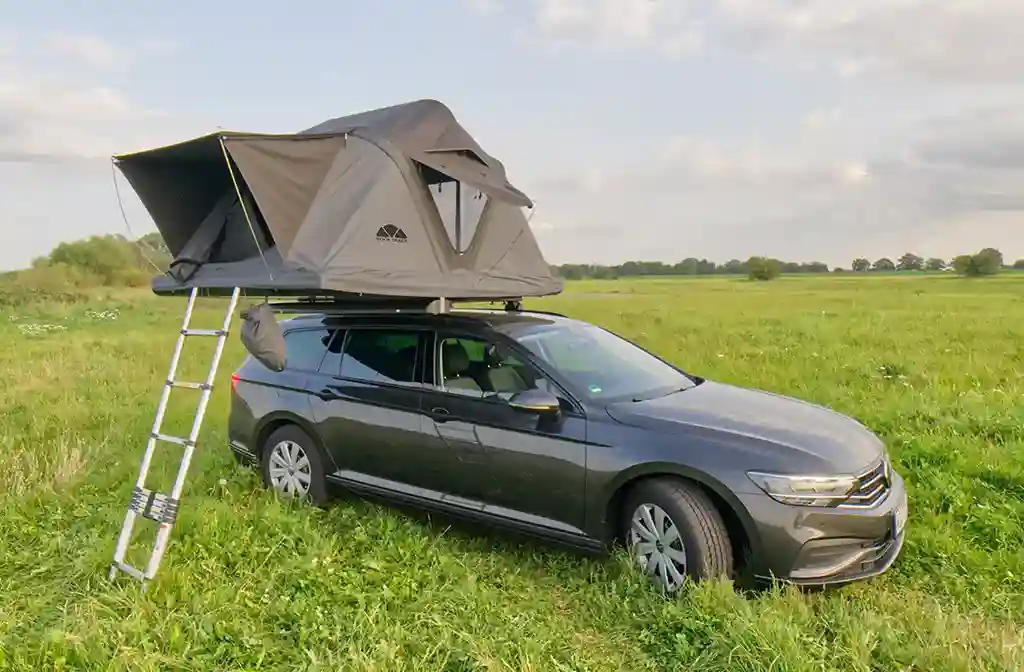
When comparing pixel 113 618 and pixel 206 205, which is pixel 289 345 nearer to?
pixel 206 205

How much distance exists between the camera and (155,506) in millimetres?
4387

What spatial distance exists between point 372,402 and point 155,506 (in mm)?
1574

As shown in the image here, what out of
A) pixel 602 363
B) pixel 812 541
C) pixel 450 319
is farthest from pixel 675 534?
pixel 450 319

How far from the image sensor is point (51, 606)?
4.07 m

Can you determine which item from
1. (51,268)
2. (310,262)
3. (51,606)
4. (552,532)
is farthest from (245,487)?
(51,268)

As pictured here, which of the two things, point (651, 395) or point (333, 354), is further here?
point (333, 354)

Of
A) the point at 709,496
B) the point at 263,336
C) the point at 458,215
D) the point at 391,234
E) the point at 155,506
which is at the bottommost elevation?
the point at 155,506

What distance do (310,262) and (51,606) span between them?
93.2 inches

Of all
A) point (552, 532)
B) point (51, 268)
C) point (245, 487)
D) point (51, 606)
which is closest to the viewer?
point (51, 606)

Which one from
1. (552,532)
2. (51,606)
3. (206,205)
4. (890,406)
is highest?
(206,205)

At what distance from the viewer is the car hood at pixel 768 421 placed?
13.1 feet

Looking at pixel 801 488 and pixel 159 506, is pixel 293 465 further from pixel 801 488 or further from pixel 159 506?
pixel 801 488

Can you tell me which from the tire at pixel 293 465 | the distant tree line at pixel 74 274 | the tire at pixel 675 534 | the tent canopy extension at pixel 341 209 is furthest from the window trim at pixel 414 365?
the distant tree line at pixel 74 274

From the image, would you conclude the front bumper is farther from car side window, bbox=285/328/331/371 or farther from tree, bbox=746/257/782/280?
tree, bbox=746/257/782/280
